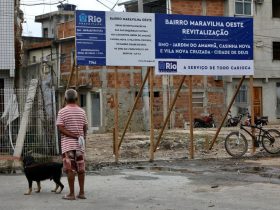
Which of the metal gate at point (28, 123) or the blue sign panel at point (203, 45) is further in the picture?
the metal gate at point (28, 123)

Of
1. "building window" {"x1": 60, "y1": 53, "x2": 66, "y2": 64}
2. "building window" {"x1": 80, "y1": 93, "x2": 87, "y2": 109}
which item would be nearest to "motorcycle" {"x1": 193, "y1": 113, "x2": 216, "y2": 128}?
"building window" {"x1": 80, "y1": 93, "x2": 87, "y2": 109}

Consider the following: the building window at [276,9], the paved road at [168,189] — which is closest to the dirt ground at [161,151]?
the paved road at [168,189]

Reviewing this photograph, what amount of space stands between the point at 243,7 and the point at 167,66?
2488cm

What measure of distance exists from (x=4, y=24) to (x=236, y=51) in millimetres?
8506

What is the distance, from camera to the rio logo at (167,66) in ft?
47.7

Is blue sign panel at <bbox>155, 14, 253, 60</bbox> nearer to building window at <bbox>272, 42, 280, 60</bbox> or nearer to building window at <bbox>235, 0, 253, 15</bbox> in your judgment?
building window at <bbox>235, 0, 253, 15</bbox>

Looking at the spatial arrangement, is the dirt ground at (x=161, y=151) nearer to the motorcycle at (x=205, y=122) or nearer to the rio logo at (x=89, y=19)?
the rio logo at (x=89, y=19)

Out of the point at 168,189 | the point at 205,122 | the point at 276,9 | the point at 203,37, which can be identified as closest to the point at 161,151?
the point at 203,37

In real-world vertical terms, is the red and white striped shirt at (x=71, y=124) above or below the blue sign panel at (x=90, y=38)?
below

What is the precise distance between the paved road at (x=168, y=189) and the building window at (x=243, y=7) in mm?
25342

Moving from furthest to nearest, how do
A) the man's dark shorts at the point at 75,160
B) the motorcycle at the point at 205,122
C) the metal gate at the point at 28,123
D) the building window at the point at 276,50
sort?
the building window at the point at 276,50 → the motorcycle at the point at 205,122 → the metal gate at the point at 28,123 → the man's dark shorts at the point at 75,160

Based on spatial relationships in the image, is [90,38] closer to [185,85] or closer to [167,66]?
[167,66]

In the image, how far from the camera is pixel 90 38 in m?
13.8

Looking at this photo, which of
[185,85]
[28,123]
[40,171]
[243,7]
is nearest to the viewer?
[40,171]
